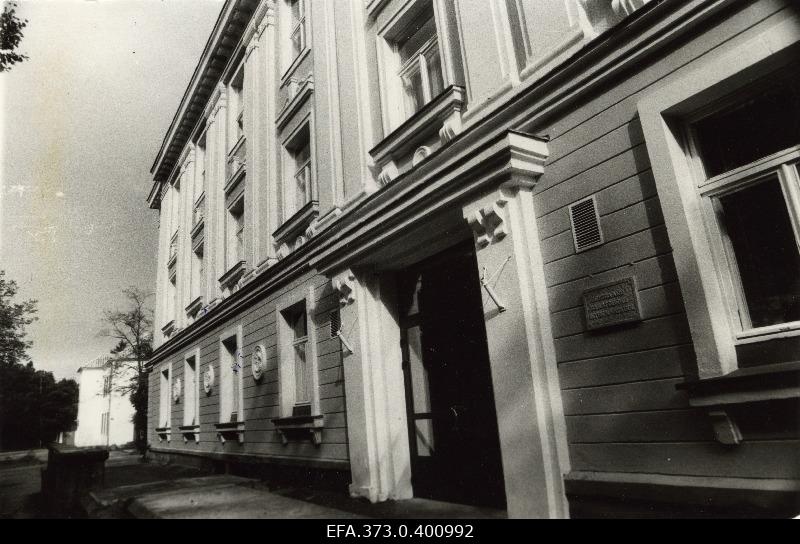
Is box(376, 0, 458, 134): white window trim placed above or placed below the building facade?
above

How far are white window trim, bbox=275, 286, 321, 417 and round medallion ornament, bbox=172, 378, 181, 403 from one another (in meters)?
7.37

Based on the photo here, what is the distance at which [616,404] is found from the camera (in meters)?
3.58

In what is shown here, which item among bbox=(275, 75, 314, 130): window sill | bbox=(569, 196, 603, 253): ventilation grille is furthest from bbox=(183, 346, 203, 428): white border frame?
bbox=(569, 196, 603, 253): ventilation grille

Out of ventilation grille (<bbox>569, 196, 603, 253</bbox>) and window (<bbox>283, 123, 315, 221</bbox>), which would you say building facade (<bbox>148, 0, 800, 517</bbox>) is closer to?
ventilation grille (<bbox>569, 196, 603, 253</bbox>)

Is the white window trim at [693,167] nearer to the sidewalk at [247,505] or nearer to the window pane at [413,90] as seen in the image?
the sidewalk at [247,505]

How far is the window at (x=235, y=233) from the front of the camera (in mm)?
11695

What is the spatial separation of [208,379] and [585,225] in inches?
408

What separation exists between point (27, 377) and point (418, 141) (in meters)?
12.0

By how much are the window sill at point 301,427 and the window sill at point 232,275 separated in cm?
372

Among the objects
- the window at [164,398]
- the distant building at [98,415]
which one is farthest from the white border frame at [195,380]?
the distant building at [98,415]

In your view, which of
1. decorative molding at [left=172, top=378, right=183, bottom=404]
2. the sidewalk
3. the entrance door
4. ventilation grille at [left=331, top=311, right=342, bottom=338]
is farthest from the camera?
decorative molding at [left=172, top=378, right=183, bottom=404]

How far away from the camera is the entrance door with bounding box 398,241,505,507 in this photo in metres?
5.02

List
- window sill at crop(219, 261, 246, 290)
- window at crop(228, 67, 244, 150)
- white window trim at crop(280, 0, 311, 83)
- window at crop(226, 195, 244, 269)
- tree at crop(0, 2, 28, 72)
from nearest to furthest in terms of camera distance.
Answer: tree at crop(0, 2, 28, 72)
white window trim at crop(280, 0, 311, 83)
window sill at crop(219, 261, 246, 290)
window at crop(226, 195, 244, 269)
window at crop(228, 67, 244, 150)
